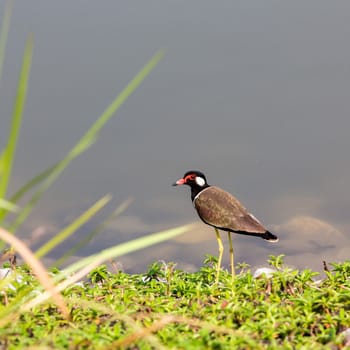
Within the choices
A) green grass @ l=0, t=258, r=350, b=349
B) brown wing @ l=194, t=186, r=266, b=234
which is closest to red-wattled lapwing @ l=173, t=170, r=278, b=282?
brown wing @ l=194, t=186, r=266, b=234

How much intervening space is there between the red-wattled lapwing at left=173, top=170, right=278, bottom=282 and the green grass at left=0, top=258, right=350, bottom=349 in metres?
1.05

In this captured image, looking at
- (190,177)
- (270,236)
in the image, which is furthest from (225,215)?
(190,177)

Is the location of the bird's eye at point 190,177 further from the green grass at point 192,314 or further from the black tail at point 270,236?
the green grass at point 192,314

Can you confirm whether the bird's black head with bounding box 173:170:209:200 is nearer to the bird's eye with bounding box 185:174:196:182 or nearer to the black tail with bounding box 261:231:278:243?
the bird's eye with bounding box 185:174:196:182

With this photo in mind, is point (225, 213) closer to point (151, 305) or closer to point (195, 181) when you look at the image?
point (195, 181)

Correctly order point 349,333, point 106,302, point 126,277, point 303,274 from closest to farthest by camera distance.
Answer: point 349,333
point 106,302
point 303,274
point 126,277

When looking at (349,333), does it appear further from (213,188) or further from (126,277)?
(213,188)

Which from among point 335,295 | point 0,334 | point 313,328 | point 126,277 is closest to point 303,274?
point 335,295

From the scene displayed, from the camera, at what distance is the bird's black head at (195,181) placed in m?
10.3

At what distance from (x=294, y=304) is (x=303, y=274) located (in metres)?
1.00

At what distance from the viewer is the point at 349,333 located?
20.2 feet

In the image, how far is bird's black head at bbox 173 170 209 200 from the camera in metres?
10.3

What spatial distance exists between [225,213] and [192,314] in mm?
3242

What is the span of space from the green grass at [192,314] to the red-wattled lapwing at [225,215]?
1054mm
